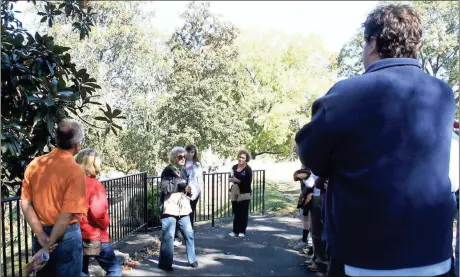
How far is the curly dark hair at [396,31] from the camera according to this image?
139 centimetres

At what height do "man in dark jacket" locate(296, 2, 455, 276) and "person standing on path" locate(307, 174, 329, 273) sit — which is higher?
"man in dark jacket" locate(296, 2, 455, 276)

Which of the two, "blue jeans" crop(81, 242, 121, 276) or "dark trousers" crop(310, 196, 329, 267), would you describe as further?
"dark trousers" crop(310, 196, 329, 267)

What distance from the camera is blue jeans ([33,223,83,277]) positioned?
300 centimetres

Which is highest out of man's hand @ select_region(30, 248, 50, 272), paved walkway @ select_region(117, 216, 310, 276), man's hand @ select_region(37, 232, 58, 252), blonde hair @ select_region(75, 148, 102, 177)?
Answer: blonde hair @ select_region(75, 148, 102, 177)

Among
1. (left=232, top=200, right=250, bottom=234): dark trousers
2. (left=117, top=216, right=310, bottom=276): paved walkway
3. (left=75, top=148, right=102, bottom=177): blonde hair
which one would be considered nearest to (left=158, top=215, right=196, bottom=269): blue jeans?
(left=117, top=216, right=310, bottom=276): paved walkway

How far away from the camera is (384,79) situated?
4.22 ft

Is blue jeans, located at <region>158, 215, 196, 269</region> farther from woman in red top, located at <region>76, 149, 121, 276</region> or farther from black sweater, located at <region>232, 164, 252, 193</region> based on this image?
black sweater, located at <region>232, 164, 252, 193</region>

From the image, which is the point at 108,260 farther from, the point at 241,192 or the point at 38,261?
the point at 241,192

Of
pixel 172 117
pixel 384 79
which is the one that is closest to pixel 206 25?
pixel 172 117

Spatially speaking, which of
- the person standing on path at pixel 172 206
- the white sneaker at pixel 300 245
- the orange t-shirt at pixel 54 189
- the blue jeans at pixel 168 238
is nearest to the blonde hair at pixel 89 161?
the orange t-shirt at pixel 54 189

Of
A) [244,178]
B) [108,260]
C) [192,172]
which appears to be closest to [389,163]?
[108,260]

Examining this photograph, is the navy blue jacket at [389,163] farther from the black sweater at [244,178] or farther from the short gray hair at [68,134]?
the black sweater at [244,178]

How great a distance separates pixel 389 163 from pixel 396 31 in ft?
1.68

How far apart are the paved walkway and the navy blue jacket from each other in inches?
167
